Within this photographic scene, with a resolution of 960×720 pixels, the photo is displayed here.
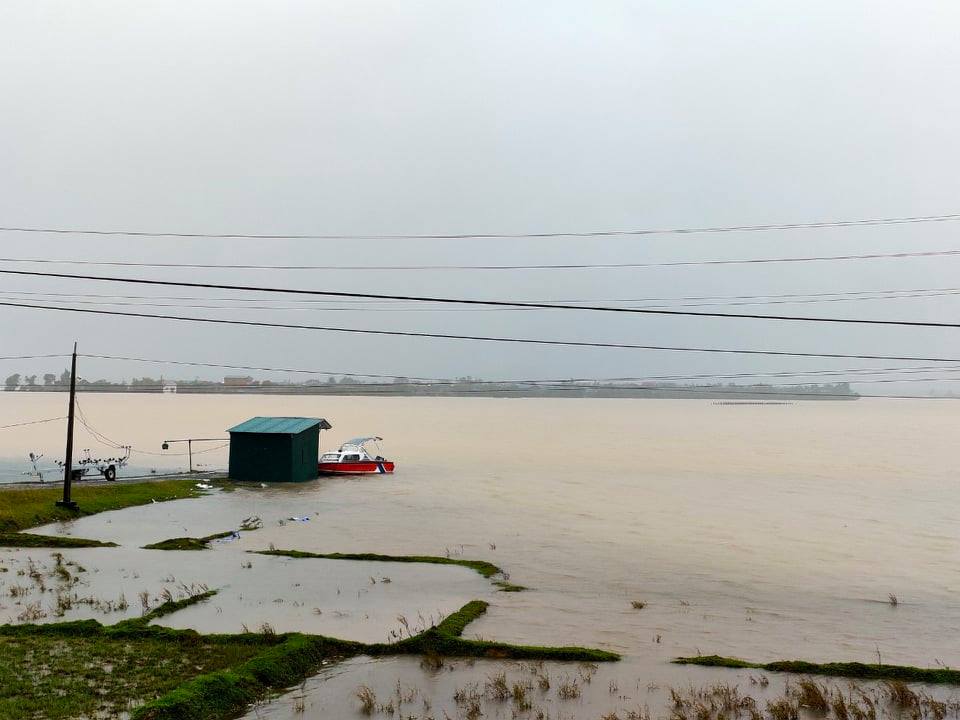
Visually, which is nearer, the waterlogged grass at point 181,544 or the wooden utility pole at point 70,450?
the waterlogged grass at point 181,544

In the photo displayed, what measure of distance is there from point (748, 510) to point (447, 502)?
15111mm

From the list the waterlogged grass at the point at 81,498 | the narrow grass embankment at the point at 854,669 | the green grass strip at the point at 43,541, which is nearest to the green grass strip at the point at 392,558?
the green grass strip at the point at 43,541

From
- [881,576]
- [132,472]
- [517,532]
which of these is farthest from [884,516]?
[132,472]

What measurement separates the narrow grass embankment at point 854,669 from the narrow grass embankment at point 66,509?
18.4 m

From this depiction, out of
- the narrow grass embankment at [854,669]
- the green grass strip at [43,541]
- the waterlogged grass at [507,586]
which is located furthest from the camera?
the green grass strip at [43,541]

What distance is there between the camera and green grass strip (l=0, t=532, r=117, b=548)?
1011 inches

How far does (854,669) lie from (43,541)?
22244mm

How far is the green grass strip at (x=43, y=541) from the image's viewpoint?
25.7 meters

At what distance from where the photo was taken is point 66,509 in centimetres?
3228

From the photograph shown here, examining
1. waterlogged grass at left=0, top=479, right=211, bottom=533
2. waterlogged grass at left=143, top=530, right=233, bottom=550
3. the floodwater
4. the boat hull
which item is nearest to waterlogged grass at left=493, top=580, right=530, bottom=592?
the floodwater

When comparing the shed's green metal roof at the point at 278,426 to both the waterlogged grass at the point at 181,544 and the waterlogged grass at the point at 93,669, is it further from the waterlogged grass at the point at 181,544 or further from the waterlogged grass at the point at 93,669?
the waterlogged grass at the point at 93,669

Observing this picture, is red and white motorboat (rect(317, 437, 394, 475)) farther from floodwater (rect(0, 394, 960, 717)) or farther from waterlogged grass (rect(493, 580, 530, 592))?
waterlogged grass (rect(493, 580, 530, 592))

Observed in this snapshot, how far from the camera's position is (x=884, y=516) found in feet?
141

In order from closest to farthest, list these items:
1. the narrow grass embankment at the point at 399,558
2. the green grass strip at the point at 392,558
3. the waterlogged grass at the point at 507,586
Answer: the waterlogged grass at the point at 507,586 < the narrow grass embankment at the point at 399,558 < the green grass strip at the point at 392,558
